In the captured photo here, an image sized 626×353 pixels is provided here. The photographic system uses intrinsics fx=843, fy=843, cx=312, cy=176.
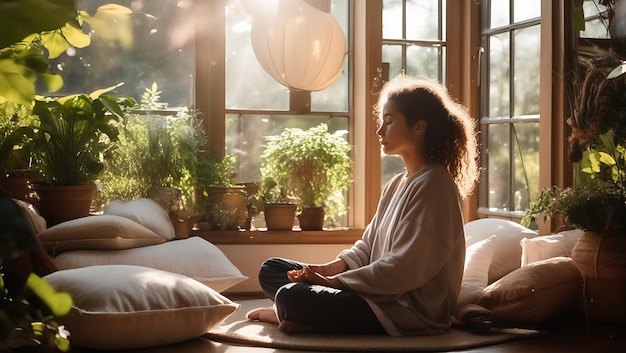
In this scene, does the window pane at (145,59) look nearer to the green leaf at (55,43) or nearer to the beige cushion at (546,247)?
the beige cushion at (546,247)

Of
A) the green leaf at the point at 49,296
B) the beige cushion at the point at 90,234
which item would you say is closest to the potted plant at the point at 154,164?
the beige cushion at the point at 90,234

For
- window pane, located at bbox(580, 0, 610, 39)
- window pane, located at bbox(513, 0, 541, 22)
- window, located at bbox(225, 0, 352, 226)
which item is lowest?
window, located at bbox(225, 0, 352, 226)

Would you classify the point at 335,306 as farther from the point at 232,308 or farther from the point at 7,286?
the point at 7,286

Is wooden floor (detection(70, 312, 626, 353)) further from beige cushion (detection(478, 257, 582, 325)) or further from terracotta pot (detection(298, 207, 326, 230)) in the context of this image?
terracotta pot (detection(298, 207, 326, 230))

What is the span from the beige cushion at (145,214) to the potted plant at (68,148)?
142 millimetres

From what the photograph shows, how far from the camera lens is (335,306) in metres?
3.14

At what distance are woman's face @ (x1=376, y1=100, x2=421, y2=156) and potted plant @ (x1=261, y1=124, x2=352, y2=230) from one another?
1429mm

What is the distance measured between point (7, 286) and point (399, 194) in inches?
114

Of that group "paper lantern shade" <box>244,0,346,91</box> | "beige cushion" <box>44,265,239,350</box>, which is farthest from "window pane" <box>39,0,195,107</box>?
"beige cushion" <box>44,265,239,350</box>

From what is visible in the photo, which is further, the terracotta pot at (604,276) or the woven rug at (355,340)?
the terracotta pot at (604,276)

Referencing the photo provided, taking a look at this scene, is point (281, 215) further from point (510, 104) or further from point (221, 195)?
point (510, 104)

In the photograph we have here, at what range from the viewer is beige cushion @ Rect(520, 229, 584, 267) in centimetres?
377

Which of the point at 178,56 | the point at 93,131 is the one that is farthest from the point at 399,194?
the point at 178,56

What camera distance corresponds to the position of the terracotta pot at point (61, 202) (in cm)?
364
